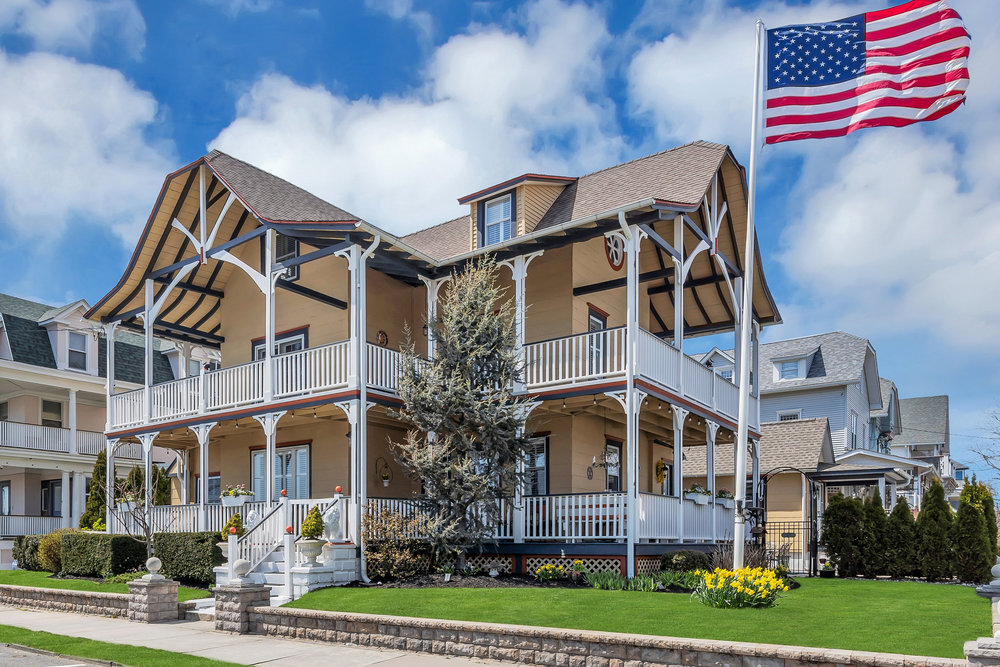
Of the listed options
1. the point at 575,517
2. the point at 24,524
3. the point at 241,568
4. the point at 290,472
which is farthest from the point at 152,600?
the point at 24,524

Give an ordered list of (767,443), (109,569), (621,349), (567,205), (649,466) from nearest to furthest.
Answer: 1. (621,349)
2. (109,569)
3. (567,205)
4. (649,466)
5. (767,443)

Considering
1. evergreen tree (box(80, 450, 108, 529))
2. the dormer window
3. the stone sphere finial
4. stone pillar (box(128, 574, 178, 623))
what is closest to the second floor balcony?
the stone sphere finial

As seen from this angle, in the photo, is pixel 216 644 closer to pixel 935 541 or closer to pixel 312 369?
pixel 312 369

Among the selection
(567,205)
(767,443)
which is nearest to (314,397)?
(567,205)

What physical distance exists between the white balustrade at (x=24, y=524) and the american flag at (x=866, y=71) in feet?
91.3

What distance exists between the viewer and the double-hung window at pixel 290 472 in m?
21.3

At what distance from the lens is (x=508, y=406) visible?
16.1 m

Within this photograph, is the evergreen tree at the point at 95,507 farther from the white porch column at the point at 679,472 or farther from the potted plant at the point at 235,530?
the white porch column at the point at 679,472

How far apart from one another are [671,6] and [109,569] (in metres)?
16.1

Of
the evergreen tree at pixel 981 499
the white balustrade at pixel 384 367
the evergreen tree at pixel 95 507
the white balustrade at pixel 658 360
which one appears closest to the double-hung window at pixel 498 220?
the white balustrade at pixel 384 367

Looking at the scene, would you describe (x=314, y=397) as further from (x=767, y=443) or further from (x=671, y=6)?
(x=767, y=443)

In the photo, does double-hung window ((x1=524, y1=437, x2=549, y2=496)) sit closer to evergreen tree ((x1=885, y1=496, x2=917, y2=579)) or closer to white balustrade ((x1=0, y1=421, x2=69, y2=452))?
evergreen tree ((x1=885, y1=496, x2=917, y2=579))

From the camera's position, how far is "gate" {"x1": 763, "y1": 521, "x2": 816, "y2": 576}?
20516 mm

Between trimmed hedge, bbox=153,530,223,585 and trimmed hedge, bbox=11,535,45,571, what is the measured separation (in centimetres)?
614
